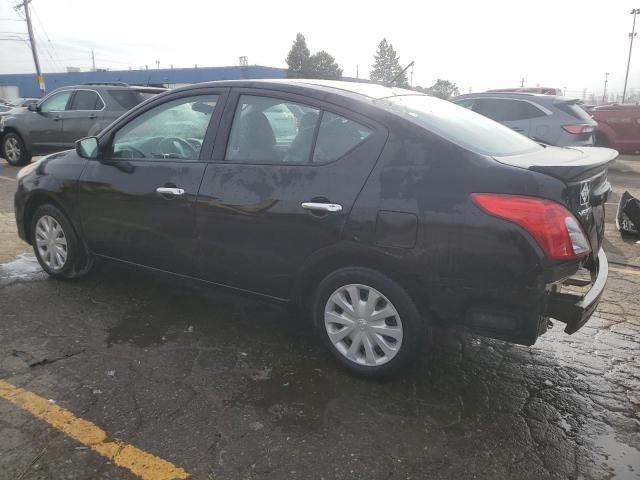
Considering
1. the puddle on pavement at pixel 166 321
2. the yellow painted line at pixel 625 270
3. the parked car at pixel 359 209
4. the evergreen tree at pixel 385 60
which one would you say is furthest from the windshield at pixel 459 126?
the evergreen tree at pixel 385 60

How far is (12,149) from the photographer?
450 inches

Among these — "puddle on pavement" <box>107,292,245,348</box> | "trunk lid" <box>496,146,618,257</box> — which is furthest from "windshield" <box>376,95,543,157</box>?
"puddle on pavement" <box>107,292,245,348</box>

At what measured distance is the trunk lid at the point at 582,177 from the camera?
2.52m

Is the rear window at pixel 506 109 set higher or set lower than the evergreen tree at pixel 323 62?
lower

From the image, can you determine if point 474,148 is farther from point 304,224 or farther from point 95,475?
point 95,475

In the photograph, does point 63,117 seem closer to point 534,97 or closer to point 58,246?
point 58,246

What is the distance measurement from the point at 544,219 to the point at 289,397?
1.59m

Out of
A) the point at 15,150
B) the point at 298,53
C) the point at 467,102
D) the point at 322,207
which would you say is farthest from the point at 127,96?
the point at 298,53

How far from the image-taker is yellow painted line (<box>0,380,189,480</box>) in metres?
2.25

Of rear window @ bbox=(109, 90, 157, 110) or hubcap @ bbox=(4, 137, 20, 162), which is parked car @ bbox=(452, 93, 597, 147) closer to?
rear window @ bbox=(109, 90, 157, 110)

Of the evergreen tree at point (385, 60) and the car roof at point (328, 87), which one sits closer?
the car roof at point (328, 87)

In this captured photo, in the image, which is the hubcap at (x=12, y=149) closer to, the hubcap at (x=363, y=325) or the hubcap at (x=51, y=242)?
the hubcap at (x=51, y=242)

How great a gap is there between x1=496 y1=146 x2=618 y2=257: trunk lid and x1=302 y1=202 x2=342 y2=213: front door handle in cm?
87

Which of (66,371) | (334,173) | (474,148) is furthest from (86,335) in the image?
(474,148)
